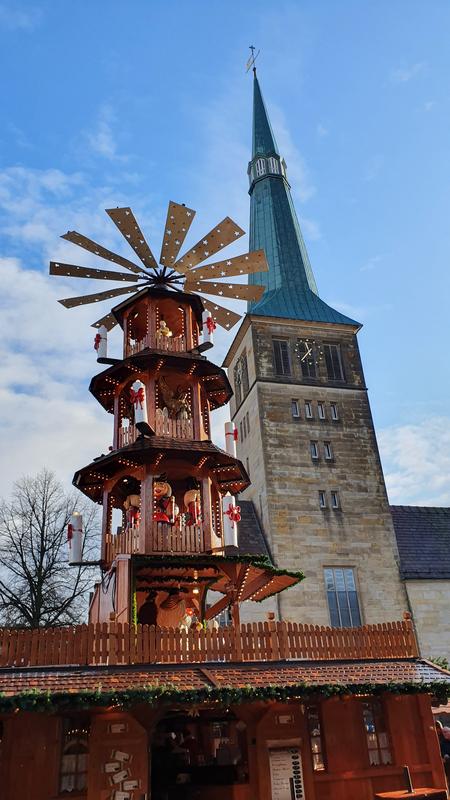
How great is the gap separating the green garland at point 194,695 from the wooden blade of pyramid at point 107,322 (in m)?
13.3

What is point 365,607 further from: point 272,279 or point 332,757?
point 272,279

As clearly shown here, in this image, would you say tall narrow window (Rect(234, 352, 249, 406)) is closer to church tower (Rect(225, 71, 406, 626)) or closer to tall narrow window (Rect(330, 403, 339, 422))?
church tower (Rect(225, 71, 406, 626))

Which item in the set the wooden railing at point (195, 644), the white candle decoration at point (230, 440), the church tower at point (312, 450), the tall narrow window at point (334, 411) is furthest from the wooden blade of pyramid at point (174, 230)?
the tall narrow window at point (334, 411)

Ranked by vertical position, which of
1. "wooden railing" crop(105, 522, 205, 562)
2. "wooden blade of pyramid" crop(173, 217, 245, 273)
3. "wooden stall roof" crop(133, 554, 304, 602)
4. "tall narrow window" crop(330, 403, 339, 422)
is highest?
"tall narrow window" crop(330, 403, 339, 422)

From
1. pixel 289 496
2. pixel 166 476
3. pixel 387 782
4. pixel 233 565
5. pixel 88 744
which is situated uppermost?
pixel 289 496

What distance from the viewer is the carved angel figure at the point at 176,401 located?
20484 mm

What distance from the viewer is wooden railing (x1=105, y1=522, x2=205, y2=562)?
53.4 feet

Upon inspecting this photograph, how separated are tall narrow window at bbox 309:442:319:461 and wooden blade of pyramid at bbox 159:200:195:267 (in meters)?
15.3

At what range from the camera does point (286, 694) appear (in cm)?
1209

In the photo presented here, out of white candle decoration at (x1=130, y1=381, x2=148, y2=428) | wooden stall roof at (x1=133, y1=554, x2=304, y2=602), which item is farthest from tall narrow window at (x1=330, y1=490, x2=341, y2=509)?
white candle decoration at (x1=130, y1=381, x2=148, y2=428)

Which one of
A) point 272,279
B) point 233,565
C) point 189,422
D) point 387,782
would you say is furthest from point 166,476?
point 272,279

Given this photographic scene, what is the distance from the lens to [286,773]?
503 inches

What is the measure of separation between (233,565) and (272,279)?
88.4 ft

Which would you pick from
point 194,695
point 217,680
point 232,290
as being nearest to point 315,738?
point 217,680
